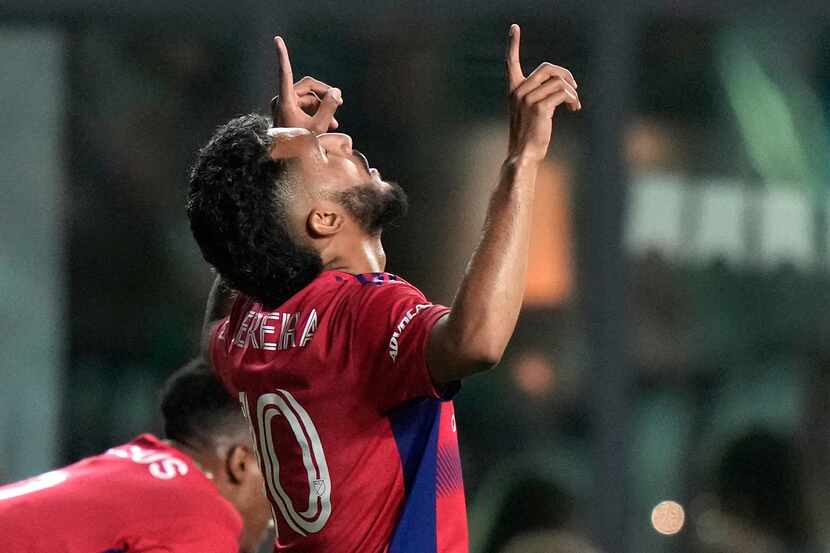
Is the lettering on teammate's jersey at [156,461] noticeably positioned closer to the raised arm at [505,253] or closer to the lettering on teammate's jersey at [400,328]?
the lettering on teammate's jersey at [400,328]

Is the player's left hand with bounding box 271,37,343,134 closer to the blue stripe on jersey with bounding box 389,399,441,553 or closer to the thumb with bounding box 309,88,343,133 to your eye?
the thumb with bounding box 309,88,343,133

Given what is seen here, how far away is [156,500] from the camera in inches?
132

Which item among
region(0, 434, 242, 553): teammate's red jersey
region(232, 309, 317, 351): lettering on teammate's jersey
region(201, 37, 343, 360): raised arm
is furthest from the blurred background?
region(232, 309, 317, 351): lettering on teammate's jersey

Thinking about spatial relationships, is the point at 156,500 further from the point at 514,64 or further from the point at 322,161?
the point at 514,64

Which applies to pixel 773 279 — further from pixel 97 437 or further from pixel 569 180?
pixel 97 437

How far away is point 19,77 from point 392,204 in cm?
450

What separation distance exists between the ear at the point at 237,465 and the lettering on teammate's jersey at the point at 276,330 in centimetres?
97

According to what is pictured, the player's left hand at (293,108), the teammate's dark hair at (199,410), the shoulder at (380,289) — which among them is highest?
the player's left hand at (293,108)

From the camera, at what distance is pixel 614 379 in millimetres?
6336

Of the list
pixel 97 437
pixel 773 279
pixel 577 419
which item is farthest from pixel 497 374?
pixel 97 437

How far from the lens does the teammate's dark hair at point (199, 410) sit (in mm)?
3648

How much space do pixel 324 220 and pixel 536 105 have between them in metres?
0.53

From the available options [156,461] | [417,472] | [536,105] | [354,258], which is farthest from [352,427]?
[156,461]

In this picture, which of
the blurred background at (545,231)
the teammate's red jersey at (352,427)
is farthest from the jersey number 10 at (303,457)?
the blurred background at (545,231)
